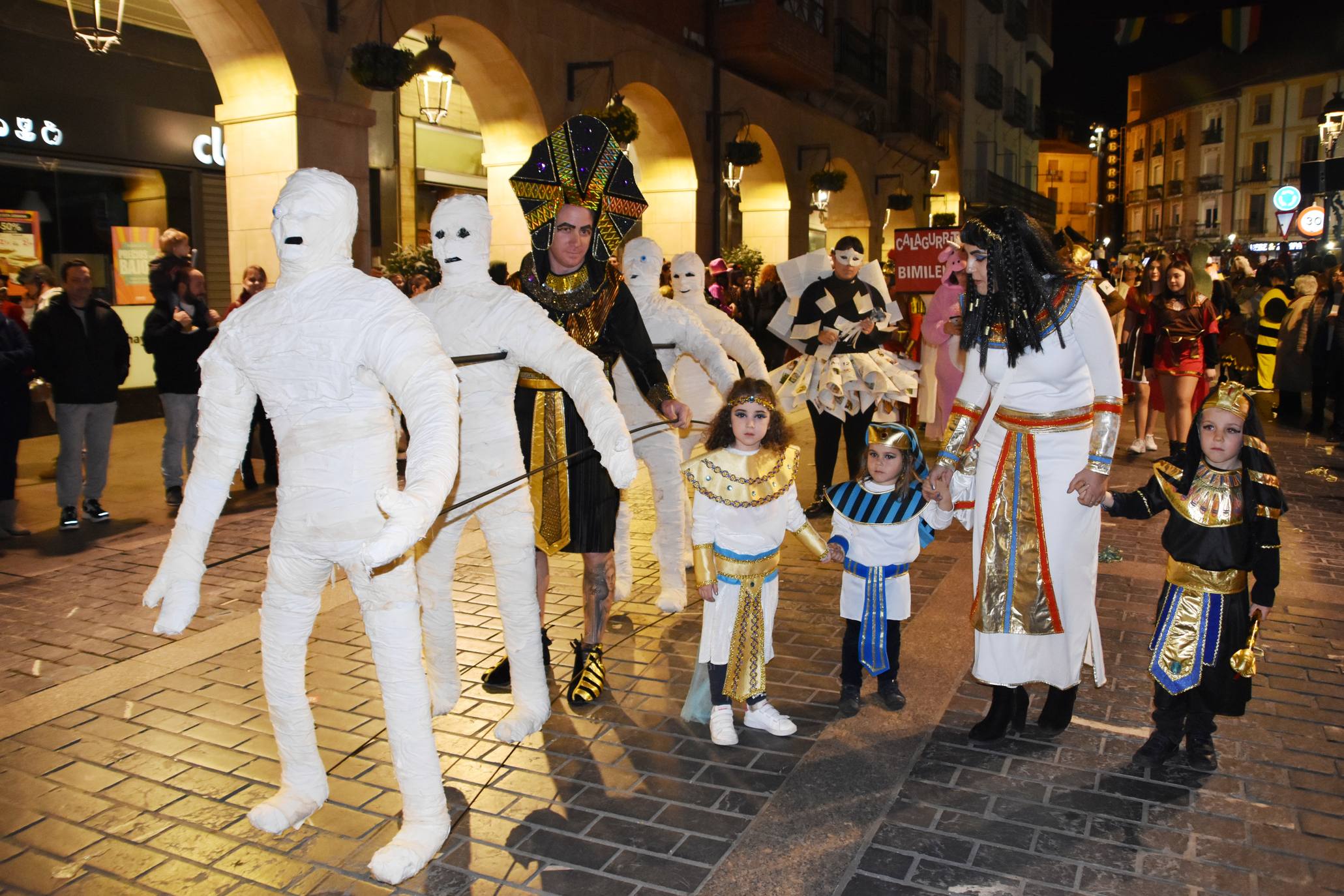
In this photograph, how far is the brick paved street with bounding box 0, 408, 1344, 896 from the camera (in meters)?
3.42

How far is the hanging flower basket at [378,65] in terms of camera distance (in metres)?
9.18

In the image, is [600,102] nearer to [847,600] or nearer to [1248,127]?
[847,600]

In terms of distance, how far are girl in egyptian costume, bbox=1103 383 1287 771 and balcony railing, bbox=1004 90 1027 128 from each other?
4000 cm

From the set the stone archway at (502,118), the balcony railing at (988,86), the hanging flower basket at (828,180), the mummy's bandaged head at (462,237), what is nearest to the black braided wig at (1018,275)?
the mummy's bandaged head at (462,237)

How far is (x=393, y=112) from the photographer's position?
15.8 metres

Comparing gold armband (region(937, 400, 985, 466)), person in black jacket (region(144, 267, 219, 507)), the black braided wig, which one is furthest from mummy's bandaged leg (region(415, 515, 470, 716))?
person in black jacket (region(144, 267, 219, 507))

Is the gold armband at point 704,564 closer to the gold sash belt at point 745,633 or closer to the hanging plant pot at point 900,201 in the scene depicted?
the gold sash belt at point 745,633

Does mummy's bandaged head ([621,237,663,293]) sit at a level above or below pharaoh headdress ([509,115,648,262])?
below

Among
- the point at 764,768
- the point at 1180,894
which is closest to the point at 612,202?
the point at 764,768

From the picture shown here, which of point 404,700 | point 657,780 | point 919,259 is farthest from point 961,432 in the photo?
point 919,259

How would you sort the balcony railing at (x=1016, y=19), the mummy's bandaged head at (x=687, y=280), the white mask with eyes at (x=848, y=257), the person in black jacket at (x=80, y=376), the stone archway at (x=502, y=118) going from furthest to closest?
the balcony railing at (x=1016, y=19) < the stone archway at (x=502, y=118) < the white mask with eyes at (x=848, y=257) < the person in black jacket at (x=80, y=376) < the mummy's bandaged head at (x=687, y=280)

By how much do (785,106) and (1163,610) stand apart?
17325mm

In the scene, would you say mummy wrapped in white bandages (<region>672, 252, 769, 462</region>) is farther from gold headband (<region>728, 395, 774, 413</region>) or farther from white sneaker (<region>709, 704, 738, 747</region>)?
white sneaker (<region>709, 704, 738, 747</region>)

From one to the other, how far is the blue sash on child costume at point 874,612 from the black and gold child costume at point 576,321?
45.7 inches
